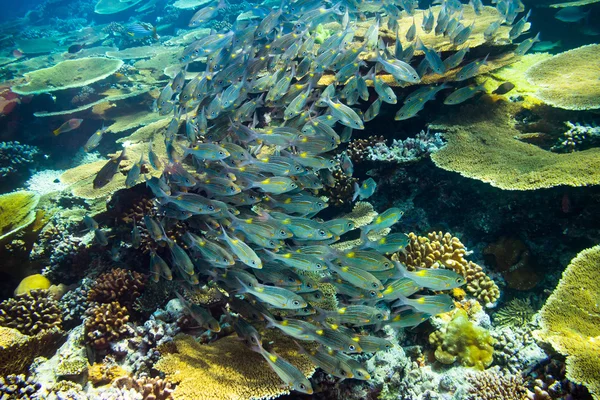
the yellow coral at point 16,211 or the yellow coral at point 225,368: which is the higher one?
the yellow coral at point 16,211

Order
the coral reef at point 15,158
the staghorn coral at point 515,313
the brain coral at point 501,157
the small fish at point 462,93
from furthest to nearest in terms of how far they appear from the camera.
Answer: the coral reef at point 15,158 → the small fish at point 462,93 → the staghorn coral at point 515,313 → the brain coral at point 501,157

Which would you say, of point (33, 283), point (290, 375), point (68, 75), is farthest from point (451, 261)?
point (68, 75)

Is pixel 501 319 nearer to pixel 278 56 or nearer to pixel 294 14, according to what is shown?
pixel 278 56

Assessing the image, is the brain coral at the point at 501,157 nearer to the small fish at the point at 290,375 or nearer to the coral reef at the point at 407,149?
the coral reef at the point at 407,149

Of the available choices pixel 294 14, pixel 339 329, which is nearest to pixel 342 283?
pixel 339 329

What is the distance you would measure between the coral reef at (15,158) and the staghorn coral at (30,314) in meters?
6.72

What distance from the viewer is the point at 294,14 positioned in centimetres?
755

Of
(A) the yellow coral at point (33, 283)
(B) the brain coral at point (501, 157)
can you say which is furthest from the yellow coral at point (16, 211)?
(B) the brain coral at point (501, 157)

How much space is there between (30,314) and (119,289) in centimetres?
132

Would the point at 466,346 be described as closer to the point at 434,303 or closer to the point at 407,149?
the point at 434,303

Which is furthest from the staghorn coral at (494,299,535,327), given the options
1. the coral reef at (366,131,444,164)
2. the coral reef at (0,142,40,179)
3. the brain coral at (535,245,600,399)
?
the coral reef at (0,142,40,179)

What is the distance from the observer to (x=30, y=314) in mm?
4586

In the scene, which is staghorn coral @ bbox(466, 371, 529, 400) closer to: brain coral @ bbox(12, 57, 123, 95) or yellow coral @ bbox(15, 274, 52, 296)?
yellow coral @ bbox(15, 274, 52, 296)

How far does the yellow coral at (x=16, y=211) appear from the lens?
5328 millimetres
